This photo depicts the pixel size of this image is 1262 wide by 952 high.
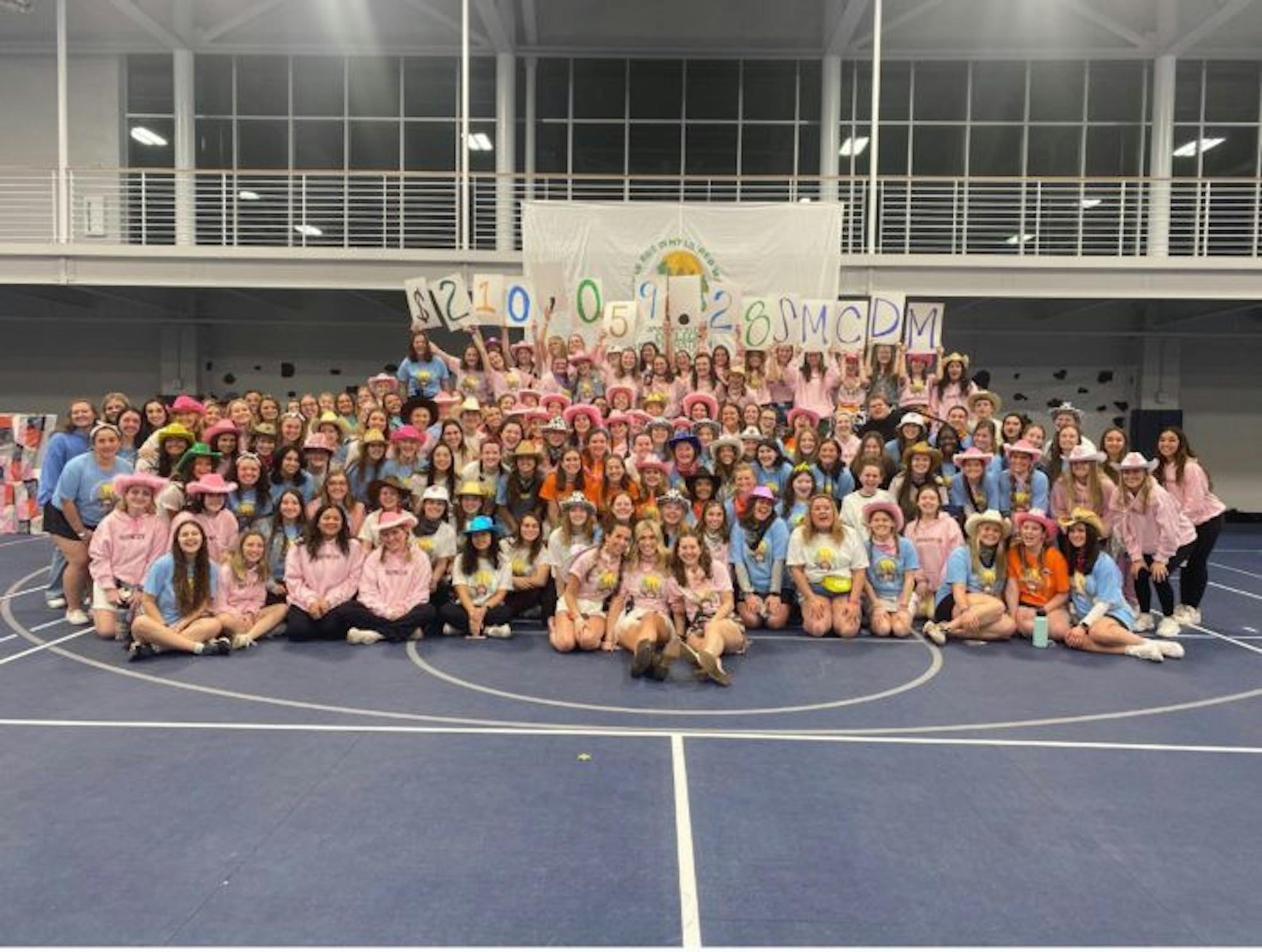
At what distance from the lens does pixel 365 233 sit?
1775 centimetres

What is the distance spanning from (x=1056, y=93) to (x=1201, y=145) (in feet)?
9.42

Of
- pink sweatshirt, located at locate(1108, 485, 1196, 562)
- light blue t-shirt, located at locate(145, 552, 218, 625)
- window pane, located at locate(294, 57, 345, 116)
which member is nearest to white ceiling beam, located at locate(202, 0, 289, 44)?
window pane, located at locate(294, 57, 345, 116)

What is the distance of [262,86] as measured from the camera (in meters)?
18.1

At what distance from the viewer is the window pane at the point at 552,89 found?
702 inches

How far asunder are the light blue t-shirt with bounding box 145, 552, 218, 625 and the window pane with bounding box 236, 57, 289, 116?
14098 millimetres

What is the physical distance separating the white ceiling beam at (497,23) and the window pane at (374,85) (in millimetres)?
2302

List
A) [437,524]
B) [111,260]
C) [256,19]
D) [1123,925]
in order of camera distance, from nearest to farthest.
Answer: [1123,925], [437,524], [111,260], [256,19]

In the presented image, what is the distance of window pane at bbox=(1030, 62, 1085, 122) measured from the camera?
1761 cm


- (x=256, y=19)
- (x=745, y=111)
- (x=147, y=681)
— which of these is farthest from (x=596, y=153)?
(x=147, y=681)

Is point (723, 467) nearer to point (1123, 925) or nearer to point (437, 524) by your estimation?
point (437, 524)

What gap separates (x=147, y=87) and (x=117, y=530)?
1419 cm

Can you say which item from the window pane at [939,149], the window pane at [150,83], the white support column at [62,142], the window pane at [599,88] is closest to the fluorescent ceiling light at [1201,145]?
the window pane at [939,149]

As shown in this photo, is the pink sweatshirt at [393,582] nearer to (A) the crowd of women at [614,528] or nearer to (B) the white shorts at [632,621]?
(A) the crowd of women at [614,528]

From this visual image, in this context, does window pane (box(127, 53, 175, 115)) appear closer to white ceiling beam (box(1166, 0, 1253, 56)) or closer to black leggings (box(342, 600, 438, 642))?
black leggings (box(342, 600, 438, 642))
